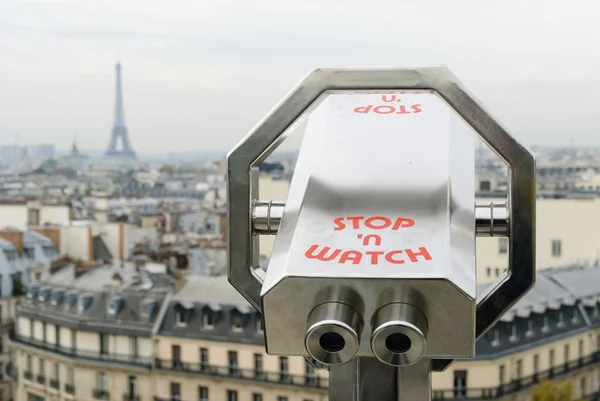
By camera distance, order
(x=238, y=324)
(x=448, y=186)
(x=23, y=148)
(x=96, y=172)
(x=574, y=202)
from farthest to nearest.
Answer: (x=96, y=172) → (x=23, y=148) → (x=574, y=202) → (x=238, y=324) → (x=448, y=186)

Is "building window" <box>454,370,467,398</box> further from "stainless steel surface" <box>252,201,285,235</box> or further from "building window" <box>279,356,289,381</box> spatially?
"stainless steel surface" <box>252,201,285,235</box>

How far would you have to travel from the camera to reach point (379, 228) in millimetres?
1028

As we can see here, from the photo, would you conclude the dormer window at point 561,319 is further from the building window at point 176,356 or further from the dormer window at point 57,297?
the dormer window at point 57,297

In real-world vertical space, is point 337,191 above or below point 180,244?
above

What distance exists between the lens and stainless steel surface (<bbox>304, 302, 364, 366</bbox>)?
3.07 feet

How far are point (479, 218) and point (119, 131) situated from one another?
284 feet

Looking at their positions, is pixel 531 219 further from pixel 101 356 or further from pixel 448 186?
pixel 101 356

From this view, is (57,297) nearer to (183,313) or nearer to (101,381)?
(101,381)

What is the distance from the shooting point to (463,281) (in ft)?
3.15

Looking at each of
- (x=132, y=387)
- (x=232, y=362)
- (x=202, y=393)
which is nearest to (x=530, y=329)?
(x=232, y=362)

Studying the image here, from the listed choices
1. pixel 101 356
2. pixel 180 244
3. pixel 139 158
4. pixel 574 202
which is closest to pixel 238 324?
pixel 101 356

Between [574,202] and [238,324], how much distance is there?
24.7 ft

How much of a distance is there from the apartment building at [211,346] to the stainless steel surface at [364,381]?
13.8 m

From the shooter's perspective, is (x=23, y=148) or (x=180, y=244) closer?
(x=180, y=244)
